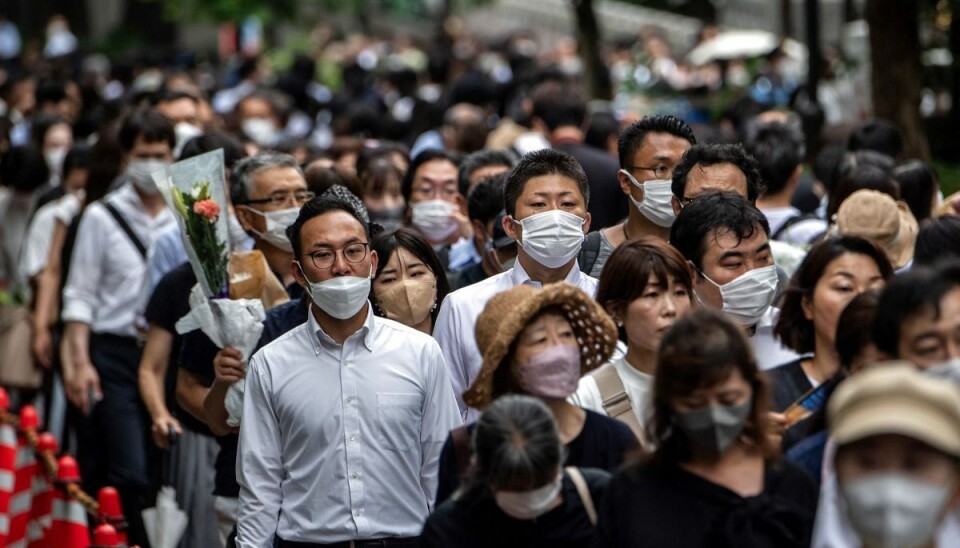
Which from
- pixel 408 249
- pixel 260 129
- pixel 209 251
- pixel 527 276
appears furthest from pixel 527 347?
pixel 260 129

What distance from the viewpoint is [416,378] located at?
6.12 m

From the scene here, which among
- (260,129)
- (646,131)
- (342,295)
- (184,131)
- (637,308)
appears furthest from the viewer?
(260,129)

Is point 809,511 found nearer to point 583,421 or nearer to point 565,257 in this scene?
point 583,421

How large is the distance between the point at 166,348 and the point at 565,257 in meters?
2.05

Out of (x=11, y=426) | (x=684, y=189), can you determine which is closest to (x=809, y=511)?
(x=684, y=189)

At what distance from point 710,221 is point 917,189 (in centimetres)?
274

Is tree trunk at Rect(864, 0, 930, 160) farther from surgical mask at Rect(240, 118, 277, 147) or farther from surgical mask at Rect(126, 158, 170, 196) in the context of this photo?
surgical mask at Rect(126, 158, 170, 196)

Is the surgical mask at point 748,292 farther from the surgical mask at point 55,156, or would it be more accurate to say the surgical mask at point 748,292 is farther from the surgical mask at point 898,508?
the surgical mask at point 55,156

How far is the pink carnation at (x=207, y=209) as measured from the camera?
7.15m

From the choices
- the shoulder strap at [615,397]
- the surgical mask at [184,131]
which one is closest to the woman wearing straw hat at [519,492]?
the shoulder strap at [615,397]

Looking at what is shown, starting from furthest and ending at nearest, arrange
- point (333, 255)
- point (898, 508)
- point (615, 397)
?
point (333, 255) < point (615, 397) < point (898, 508)

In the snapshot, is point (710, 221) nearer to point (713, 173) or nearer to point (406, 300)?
point (713, 173)

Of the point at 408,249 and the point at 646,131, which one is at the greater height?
the point at 646,131

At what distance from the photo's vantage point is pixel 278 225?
7848 millimetres
